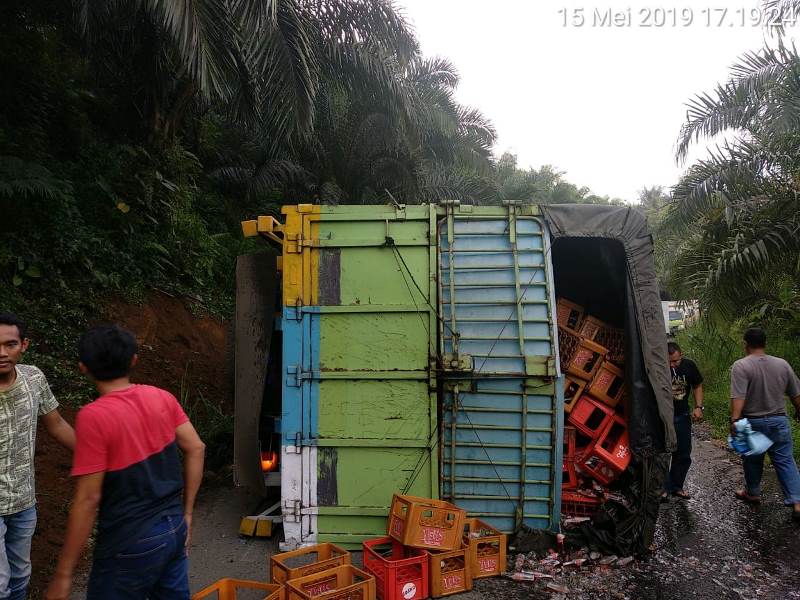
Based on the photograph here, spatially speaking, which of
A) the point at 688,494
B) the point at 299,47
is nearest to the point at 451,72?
the point at 299,47

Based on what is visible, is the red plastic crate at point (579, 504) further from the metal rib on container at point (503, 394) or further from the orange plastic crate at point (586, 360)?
the orange plastic crate at point (586, 360)

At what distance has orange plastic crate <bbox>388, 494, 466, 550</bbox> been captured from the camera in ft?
12.5

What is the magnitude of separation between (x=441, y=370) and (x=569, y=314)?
204 centimetres

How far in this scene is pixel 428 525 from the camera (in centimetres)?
387

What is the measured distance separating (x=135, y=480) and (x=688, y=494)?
560cm

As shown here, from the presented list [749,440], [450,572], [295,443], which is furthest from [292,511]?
[749,440]

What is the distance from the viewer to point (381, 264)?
14.8 ft

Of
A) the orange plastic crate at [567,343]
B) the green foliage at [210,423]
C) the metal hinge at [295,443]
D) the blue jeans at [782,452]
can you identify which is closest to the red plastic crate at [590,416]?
the orange plastic crate at [567,343]

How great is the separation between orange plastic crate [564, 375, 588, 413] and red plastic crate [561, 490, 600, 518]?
0.74m

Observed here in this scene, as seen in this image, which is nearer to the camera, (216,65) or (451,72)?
(216,65)

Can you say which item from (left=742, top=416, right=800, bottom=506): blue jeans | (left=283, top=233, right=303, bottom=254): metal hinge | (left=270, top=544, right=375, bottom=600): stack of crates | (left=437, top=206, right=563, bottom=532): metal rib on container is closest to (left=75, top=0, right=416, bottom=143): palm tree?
(left=283, top=233, right=303, bottom=254): metal hinge

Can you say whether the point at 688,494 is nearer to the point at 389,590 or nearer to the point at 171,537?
the point at 389,590

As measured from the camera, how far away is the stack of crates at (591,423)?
4.87m

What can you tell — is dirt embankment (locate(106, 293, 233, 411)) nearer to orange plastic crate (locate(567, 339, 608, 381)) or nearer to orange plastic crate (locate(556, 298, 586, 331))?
orange plastic crate (locate(556, 298, 586, 331))
